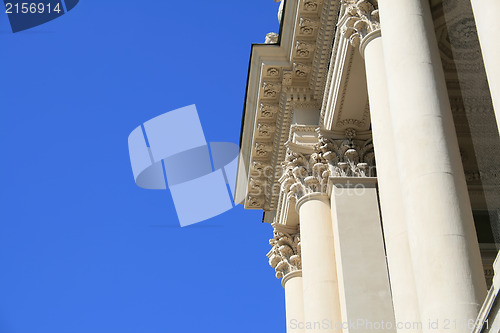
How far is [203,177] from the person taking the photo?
5403 cm

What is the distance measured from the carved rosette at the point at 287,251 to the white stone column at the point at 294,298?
38 centimetres

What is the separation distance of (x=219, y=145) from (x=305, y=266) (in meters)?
17.5

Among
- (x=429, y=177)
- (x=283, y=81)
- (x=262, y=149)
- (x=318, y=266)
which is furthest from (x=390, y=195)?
(x=262, y=149)

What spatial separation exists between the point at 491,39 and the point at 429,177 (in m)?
4.30

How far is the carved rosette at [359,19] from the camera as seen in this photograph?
3067 centimetres

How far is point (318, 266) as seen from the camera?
37.3 metres

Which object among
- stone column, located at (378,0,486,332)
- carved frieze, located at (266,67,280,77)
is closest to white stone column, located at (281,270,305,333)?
carved frieze, located at (266,67,280,77)

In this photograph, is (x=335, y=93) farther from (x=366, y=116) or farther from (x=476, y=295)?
(x=476, y=295)

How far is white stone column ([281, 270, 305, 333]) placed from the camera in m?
45.4

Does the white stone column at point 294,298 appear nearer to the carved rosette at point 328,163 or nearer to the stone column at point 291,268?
the stone column at point 291,268

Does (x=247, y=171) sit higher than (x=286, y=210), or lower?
higher

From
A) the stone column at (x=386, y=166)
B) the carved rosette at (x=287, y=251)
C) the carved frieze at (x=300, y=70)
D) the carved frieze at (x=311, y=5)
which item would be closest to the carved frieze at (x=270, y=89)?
the carved frieze at (x=300, y=70)

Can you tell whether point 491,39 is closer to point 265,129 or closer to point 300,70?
point 300,70

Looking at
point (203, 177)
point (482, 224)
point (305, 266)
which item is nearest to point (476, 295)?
point (305, 266)
